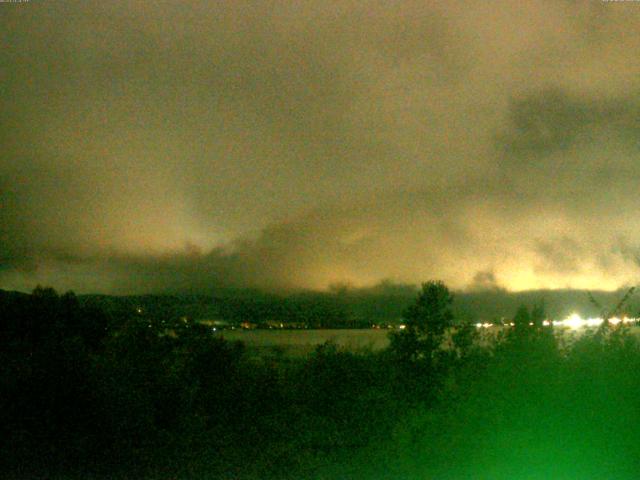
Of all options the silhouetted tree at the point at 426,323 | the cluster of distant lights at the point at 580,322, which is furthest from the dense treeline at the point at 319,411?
the silhouetted tree at the point at 426,323

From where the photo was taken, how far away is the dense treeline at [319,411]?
36.7 ft

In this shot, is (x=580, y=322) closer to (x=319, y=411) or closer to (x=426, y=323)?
(x=319, y=411)

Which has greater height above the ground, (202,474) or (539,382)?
(539,382)

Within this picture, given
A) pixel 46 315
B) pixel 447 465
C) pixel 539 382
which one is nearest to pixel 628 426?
pixel 539 382

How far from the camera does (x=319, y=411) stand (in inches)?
612

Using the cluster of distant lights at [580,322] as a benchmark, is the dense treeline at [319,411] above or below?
below

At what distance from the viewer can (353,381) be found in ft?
53.3

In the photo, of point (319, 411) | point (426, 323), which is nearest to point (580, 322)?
point (319, 411)

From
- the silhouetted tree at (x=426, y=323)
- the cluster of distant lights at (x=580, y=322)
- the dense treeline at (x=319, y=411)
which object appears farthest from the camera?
the silhouetted tree at (x=426, y=323)

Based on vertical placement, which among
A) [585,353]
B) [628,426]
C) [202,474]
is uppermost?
[585,353]

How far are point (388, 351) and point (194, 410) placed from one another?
637 cm

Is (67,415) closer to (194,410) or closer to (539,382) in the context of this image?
(194,410)

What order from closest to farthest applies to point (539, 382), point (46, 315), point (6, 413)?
point (539, 382), point (6, 413), point (46, 315)

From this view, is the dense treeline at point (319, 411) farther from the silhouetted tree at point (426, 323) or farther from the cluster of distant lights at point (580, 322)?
the silhouetted tree at point (426, 323)
